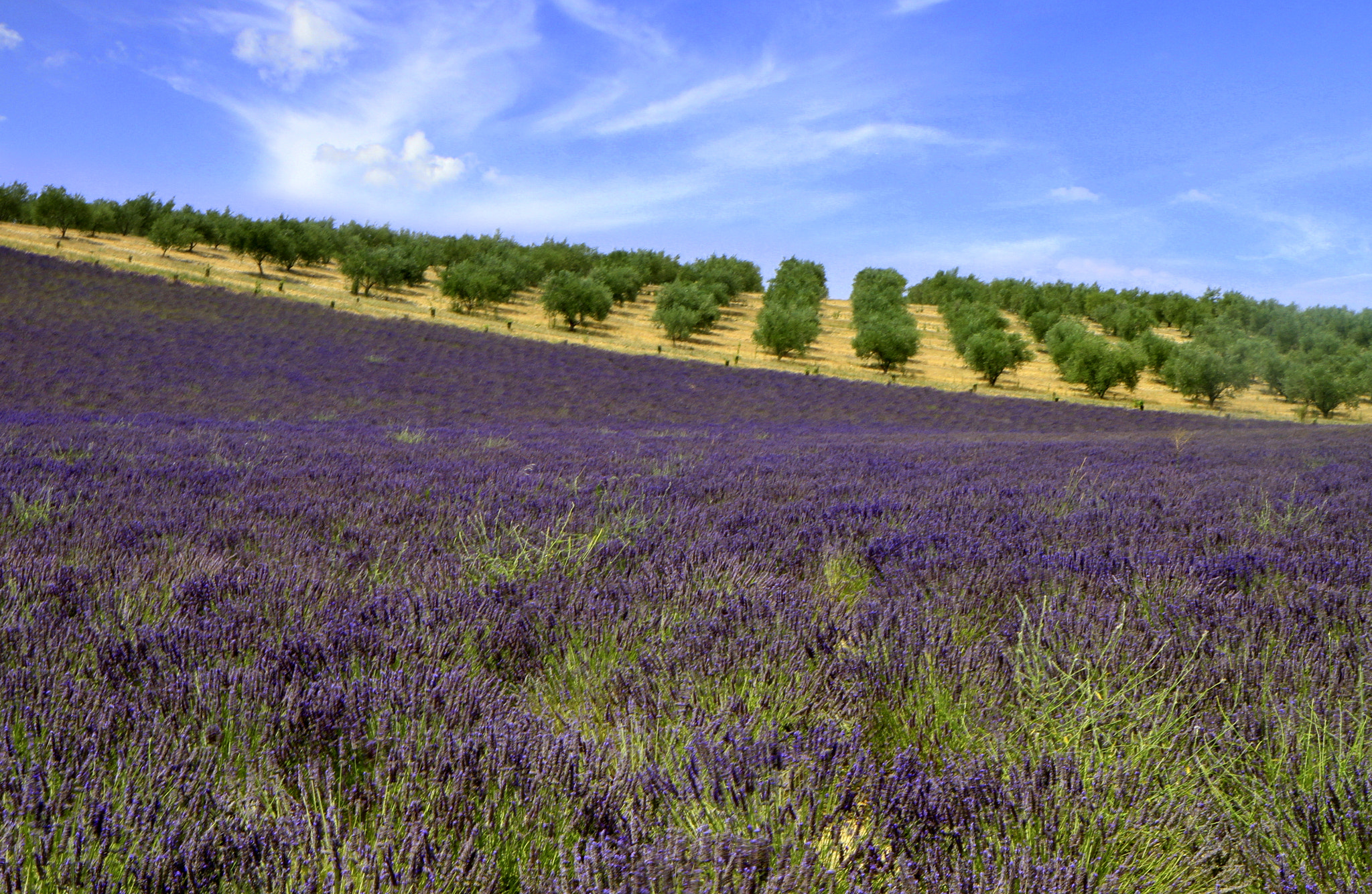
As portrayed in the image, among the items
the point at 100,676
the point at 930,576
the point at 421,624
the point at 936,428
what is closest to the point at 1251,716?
the point at 930,576

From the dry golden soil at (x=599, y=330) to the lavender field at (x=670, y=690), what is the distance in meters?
30.4

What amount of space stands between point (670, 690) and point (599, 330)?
142 ft

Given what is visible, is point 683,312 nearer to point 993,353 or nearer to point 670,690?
point 993,353

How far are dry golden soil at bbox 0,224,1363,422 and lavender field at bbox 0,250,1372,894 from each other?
30406mm

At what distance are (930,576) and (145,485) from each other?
15.2ft

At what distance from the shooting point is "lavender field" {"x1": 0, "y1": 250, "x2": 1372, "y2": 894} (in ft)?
3.67

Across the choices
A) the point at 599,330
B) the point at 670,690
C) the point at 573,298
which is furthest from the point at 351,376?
the point at 599,330

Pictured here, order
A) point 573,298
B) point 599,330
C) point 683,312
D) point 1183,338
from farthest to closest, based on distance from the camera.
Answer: point 1183,338 → point 599,330 → point 683,312 → point 573,298

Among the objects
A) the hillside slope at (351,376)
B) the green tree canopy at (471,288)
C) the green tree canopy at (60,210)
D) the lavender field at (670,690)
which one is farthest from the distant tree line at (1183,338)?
the green tree canopy at (60,210)

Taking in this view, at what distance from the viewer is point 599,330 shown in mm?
44000

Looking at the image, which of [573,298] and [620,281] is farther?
[620,281]

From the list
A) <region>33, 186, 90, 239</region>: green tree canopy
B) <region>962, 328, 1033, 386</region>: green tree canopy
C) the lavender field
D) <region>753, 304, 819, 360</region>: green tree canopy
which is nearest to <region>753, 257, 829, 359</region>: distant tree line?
<region>753, 304, 819, 360</region>: green tree canopy

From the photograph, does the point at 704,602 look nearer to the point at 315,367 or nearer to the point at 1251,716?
the point at 1251,716

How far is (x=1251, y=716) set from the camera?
64.6 inches
